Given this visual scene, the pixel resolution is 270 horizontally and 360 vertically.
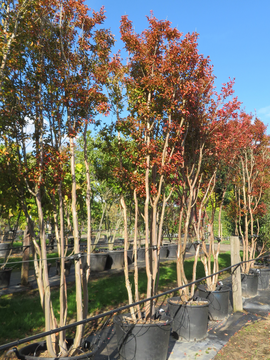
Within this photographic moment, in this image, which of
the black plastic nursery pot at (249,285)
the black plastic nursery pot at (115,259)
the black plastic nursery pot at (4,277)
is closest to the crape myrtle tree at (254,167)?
the black plastic nursery pot at (249,285)

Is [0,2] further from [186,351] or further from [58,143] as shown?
[186,351]

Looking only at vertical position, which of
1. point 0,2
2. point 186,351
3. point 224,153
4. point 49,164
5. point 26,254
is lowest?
point 186,351

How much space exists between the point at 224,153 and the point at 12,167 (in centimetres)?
492

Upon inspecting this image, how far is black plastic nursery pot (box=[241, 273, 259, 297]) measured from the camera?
318 inches

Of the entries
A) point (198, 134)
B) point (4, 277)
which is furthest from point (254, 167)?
point (4, 277)

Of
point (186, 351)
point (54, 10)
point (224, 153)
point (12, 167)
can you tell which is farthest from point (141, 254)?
point (54, 10)

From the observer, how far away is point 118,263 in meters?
11.9

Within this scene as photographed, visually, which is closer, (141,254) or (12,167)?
(12,167)

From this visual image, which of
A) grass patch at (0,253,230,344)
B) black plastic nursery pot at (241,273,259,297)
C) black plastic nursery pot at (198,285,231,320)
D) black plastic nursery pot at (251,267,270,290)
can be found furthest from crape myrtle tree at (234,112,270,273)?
black plastic nursery pot at (198,285,231,320)

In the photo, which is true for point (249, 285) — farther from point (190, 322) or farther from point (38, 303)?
point (38, 303)

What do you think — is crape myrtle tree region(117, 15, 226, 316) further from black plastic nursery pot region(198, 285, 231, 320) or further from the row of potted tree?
black plastic nursery pot region(198, 285, 231, 320)

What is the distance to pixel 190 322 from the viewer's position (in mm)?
4848

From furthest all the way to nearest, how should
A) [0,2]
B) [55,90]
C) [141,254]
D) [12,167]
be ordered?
[141,254]
[12,167]
[55,90]
[0,2]

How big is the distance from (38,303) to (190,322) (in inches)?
143
